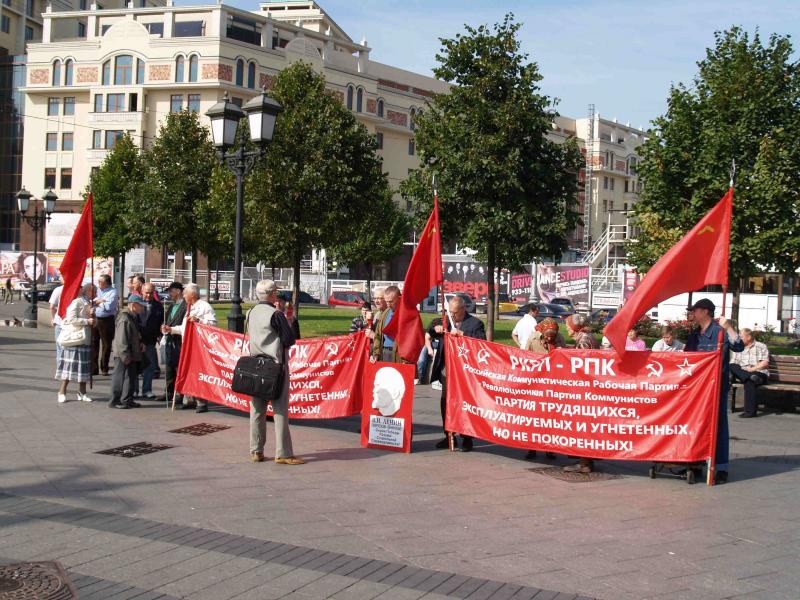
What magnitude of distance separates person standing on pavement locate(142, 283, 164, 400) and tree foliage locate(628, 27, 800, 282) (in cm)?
1330

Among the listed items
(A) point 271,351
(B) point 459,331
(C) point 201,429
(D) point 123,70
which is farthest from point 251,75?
(A) point 271,351

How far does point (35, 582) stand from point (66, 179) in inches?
2817

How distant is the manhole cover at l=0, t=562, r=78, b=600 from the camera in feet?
16.2

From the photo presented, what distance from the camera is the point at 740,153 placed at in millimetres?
20719

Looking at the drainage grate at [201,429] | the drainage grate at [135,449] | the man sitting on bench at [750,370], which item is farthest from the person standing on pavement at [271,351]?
the man sitting on bench at [750,370]

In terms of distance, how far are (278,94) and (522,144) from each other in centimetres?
803

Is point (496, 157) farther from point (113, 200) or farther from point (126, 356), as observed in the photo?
point (113, 200)

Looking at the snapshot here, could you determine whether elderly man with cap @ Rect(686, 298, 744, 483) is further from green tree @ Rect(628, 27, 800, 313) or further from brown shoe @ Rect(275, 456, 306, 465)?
green tree @ Rect(628, 27, 800, 313)

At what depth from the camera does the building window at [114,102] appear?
223ft

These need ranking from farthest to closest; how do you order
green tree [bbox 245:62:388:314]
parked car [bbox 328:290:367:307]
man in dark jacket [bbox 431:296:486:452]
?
parked car [bbox 328:290:367:307] < green tree [bbox 245:62:388:314] < man in dark jacket [bbox 431:296:486:452]

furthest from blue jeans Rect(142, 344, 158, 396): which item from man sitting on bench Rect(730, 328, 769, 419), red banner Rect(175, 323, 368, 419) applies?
man sitting on bench Rect(730, 328, 769, 419)

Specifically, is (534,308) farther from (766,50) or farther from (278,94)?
(278,94)

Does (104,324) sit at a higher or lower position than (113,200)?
lower

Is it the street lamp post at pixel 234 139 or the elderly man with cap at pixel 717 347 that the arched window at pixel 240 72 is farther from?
the elderly man with cap at pixel 717 347
